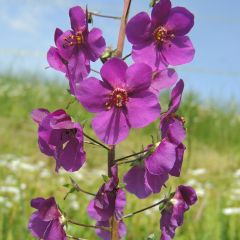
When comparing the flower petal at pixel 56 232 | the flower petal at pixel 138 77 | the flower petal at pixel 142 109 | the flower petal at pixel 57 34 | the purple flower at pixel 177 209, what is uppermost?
the flower petal at pixel 57 34

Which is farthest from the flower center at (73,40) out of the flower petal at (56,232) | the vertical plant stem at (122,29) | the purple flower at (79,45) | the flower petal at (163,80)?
the flower petal at (56,232)

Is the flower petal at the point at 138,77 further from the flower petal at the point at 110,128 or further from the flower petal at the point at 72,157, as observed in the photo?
the flower petal at the point at 72,157

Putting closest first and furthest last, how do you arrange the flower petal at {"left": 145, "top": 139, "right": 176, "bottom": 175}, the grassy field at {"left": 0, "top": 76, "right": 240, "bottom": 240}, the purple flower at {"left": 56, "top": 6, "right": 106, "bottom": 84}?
the flower petal at {"left": 145, "top": 139, "right": 176, "bottom": 175}
the purple flower at {"left": 56, "top": 6, "right": 106, "bottom": 84}
the grassy field at {"left": 0, "top": 76, "right": 240, "bottom": 240}

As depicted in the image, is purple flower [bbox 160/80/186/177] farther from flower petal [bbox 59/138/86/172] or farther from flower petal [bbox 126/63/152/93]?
flower petal [bbox 59/138/86/172]

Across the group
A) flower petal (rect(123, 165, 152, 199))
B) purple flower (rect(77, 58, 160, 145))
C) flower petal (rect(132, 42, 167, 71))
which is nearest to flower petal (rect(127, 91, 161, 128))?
purple flower (rect(77, 58, 160, 145))

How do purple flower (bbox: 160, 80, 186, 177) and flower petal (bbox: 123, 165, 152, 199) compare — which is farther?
flower petal (bbox: 123, 165, 152, 199)

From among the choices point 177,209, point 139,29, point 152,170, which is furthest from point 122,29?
point 177,209

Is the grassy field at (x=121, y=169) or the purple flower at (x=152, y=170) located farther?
the grassy field at (x=121, y=169)
